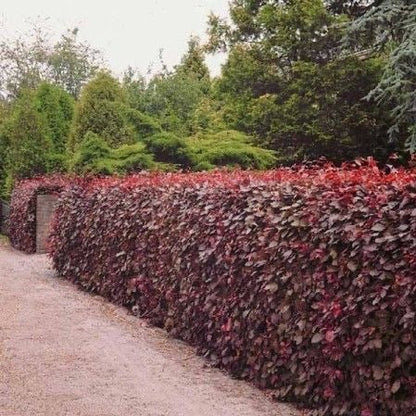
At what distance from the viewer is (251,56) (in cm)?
2311

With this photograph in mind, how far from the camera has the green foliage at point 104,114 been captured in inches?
754

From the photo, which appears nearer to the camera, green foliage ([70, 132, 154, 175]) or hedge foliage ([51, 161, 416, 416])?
hedge foliage ([51, 161, 416, 416])

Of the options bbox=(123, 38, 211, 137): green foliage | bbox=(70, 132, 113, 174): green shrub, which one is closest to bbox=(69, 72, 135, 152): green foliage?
bbox=(70, 132, 113, 174): green shrub

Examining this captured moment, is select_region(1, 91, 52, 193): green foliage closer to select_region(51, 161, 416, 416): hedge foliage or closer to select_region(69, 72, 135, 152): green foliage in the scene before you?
select_region(69, 72, 135, 152): green foliage

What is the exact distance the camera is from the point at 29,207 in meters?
18.5

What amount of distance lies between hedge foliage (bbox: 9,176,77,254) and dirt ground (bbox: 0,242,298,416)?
9105 millimetres

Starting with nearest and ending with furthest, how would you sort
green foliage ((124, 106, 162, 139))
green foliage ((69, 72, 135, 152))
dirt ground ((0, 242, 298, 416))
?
dirt ground ((0, 242, 298, 416)) < green foliage ((124, 106, 162, 139)) < green foliage ((69, 72, 135, 152))

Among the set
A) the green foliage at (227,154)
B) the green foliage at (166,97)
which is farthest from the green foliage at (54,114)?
the green foliage at (227,154)

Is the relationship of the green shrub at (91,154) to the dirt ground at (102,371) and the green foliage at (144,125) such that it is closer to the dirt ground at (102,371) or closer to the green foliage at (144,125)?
the green foliage at (144,125)

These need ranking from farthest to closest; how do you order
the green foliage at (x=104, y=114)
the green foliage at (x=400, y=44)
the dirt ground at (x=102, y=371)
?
the green foliage at (x=104, y=114)
the green foliage at (x=400, y=44)
the dirt ground at (x=102, y=371)

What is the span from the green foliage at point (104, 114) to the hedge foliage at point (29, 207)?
1553mm

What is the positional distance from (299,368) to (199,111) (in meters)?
21.7

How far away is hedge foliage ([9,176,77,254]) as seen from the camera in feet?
59.9

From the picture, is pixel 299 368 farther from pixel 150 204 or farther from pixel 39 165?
pixel 39 165
